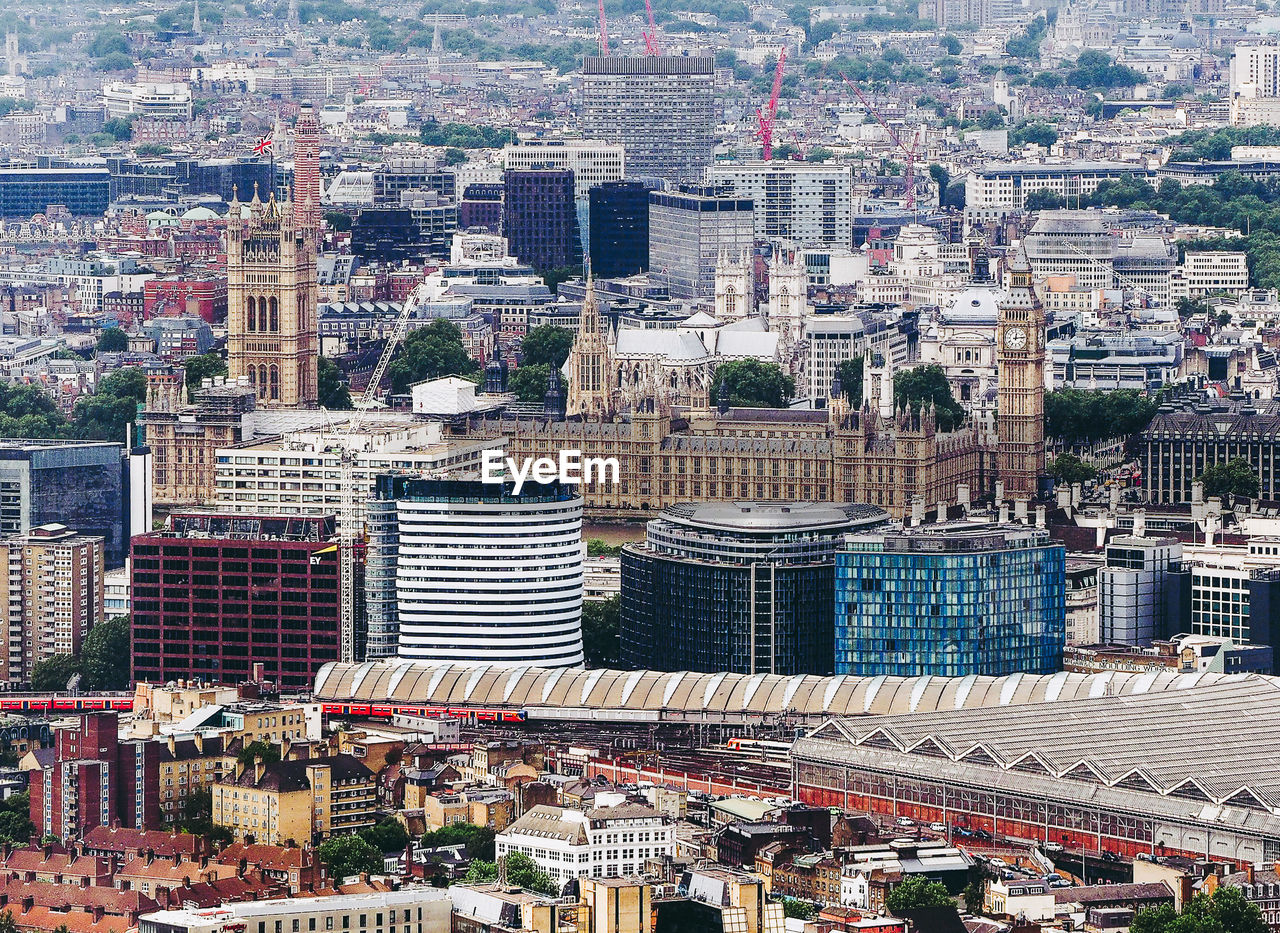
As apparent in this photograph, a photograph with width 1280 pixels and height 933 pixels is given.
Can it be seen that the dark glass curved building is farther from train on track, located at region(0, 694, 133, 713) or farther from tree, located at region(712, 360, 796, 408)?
tree, located at region(712, 360, 796, 408)

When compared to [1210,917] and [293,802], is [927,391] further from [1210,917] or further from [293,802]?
[1210,917]

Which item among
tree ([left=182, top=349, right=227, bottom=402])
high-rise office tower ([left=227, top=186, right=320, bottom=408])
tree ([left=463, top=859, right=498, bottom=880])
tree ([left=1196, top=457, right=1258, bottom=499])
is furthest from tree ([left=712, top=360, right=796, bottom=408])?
tree ([left=463, top=859, right=498, bottom=880])

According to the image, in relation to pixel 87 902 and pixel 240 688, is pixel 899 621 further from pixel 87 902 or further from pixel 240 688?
pixel 87 902

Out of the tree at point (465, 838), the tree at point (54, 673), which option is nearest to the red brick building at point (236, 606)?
the tree at point (54, 673)

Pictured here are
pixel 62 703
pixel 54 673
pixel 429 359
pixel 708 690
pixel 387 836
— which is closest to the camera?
pixel 387 836

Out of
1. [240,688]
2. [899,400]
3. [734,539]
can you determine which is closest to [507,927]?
[240,688]

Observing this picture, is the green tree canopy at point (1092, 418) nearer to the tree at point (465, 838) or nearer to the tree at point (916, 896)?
the tree at point (465, 838)

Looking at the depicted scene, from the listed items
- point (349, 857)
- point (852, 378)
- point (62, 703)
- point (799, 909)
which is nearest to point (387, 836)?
point (349, 857)

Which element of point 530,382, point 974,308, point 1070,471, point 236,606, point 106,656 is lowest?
point 106,656
